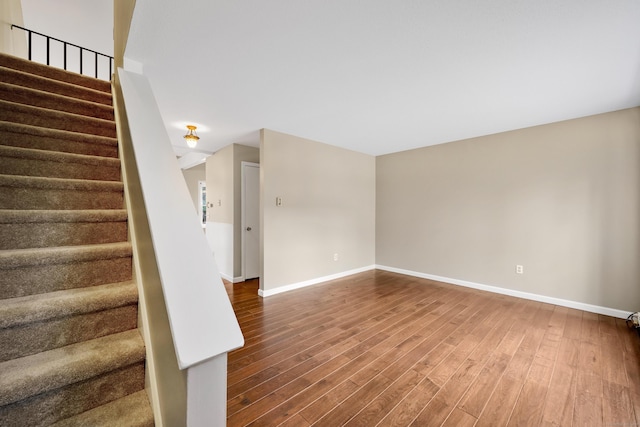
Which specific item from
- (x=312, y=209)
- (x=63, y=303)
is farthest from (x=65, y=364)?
(x=312, y=209)

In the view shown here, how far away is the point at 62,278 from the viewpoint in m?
1.22

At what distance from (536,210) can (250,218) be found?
4.37 meters

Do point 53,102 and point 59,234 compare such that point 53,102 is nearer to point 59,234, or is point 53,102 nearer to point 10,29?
point 59,234

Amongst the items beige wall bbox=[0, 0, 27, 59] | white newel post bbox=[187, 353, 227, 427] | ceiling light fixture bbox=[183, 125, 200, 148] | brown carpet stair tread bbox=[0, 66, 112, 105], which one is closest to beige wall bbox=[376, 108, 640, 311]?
ceiling light fixture bbox=[183, 125, 200, 148]

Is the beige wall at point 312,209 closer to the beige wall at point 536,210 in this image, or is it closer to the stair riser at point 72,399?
the beige wall at point 536,210

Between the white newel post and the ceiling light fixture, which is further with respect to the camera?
the ceiling light fixture

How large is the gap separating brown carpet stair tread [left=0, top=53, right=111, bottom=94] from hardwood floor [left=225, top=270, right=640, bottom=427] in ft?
9.33

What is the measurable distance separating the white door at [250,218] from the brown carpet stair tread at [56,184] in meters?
2.79

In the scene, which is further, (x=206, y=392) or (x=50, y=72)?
(x=50, y=72)

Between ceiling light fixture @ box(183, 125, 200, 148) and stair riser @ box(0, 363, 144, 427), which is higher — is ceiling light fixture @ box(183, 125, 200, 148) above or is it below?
above

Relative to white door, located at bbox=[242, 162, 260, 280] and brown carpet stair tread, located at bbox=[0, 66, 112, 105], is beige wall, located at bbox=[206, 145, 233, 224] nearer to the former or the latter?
white door, located at bbox=[242, 162, 260, 280]

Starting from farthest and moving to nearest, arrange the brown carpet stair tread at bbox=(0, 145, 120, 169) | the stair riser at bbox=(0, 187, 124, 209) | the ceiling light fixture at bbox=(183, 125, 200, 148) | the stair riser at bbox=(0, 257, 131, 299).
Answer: the ceiling light fixture at bbox=(183, 125, 200, 148)
the brown carpet stair tread at bbox=(0, 145, 120, 169)
the stair riser at bbox=(0, 187, 124, 209)
the stair riser at bbox=(0, 257, 131, 299)

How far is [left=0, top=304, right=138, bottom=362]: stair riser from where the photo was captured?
0.97 meters

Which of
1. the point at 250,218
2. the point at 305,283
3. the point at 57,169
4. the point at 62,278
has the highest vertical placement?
the point at 57,169
